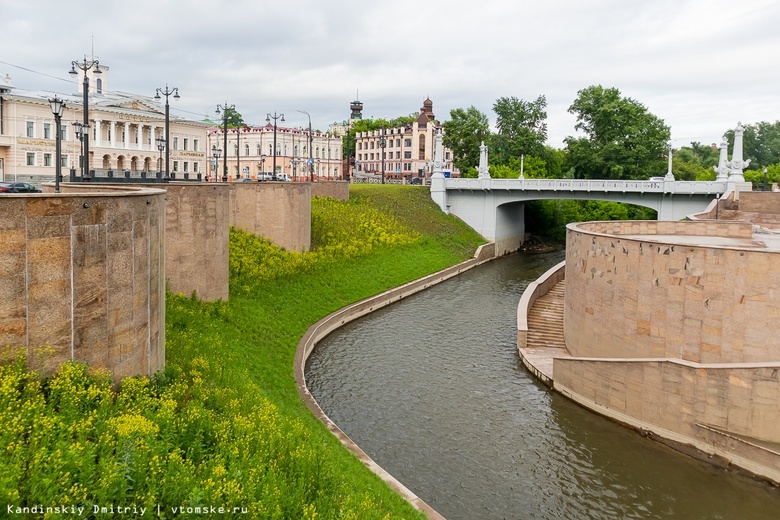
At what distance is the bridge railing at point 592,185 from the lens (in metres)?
49.2

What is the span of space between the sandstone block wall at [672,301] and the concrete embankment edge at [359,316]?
989cm

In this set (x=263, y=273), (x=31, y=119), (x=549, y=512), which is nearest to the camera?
(x=549, y=512)

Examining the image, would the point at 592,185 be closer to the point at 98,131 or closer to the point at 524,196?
the point at 524,196

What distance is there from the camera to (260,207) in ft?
124

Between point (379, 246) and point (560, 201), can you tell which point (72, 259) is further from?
point (560, 201)

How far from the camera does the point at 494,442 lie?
1972 centimetres

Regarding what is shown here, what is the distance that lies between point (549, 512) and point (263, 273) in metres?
19.8

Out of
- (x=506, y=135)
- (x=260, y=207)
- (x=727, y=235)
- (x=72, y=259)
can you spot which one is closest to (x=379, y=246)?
(x=260, y=207)

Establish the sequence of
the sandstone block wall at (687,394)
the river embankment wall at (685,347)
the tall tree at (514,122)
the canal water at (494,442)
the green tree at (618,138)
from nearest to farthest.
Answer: the canal water at (494,442) → the sandstone block wall at (687,394) → the river embankment wall at (685,347) → the green tree at (618,138) → the tall tree at (514,122)

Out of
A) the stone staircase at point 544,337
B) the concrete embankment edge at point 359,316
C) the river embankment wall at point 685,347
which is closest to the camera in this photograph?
the concrete embankment edge at point 359,316

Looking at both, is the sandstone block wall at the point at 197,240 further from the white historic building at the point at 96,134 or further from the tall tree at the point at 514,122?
the tall tree at the point at 514,122

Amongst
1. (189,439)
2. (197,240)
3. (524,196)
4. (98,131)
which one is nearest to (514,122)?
(524,196)

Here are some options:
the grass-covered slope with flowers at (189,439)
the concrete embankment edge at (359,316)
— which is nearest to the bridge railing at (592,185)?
the concrete embankment edge at (359,316)

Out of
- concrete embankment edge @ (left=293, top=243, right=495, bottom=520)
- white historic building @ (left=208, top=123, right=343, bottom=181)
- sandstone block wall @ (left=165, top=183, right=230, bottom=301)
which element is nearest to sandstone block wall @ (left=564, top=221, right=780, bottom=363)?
concrete embankment edge @ (left=293, top=243, right=495, bottom=520)
